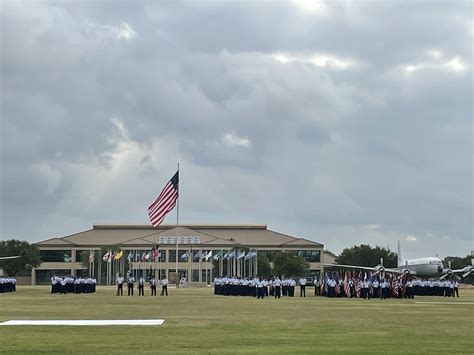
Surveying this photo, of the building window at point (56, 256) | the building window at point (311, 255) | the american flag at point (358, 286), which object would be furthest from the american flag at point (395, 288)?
the building window at point (56, 256)

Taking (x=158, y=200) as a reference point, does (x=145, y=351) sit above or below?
below

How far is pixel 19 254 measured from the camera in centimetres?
13575

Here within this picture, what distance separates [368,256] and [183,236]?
110 feet

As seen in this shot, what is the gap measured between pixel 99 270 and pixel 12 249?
17.8m

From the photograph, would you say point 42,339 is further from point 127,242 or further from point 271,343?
point 127,242

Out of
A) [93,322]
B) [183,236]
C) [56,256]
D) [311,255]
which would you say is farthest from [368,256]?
[93,322]

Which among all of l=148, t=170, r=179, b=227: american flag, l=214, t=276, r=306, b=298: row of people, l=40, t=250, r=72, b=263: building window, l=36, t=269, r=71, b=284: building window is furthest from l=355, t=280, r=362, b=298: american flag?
l=40, t=250, r=72, b=263: building window

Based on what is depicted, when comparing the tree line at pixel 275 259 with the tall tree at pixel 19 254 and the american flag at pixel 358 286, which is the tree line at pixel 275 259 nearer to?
the tall tree at pixel 19 254

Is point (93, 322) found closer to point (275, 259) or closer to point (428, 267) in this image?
point (428, 267)

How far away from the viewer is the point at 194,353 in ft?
52.0

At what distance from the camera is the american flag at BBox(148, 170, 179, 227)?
195 ft

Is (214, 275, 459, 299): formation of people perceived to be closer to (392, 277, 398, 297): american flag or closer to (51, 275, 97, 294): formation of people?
(392, 277, 398, 297): american flag

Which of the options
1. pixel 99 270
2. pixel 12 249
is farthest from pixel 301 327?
pixel 12 249

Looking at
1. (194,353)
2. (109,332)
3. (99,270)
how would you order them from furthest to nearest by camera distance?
(99,270)
(109,332)
(194,353)
